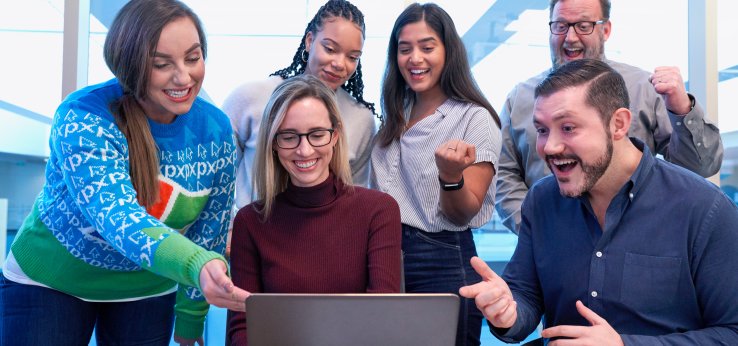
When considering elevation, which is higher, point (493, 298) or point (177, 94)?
point (177, 94)

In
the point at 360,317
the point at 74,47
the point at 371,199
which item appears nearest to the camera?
the point at 360,317

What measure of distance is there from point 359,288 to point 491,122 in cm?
68

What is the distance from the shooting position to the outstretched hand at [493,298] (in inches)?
53.4

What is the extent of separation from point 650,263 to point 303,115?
0.95 meters

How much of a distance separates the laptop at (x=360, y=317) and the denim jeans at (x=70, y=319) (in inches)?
28.5

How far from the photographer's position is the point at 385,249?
1.76m

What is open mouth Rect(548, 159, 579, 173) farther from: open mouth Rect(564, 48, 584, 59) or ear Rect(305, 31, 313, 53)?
ear Rect(305, 31, 313, 53)

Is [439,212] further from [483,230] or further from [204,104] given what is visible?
[483,230]

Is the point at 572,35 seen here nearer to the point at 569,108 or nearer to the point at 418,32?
the point at 418,32

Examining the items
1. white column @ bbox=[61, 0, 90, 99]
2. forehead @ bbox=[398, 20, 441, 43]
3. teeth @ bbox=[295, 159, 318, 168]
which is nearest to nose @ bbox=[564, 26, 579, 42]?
forehead @ bbox=[398, 20, 441, 43]

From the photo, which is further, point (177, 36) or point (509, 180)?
point (509, 180)

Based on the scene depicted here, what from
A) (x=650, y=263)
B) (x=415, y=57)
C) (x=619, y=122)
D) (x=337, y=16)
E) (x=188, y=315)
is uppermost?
(x=337, y=16)

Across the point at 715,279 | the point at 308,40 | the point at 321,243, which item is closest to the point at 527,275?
the point at 715,279

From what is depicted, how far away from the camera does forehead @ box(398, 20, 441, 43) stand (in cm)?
212
